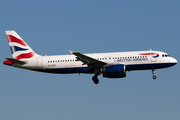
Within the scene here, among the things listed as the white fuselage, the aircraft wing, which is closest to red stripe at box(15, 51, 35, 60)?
the white fuselage

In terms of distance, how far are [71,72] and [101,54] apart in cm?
533

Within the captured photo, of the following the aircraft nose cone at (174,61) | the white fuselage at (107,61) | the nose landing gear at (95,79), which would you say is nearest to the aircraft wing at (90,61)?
the white fuselage at (107,61)

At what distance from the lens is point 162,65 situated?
47344 millimetres

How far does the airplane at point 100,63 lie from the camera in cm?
4606

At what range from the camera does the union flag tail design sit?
50562 millimetres

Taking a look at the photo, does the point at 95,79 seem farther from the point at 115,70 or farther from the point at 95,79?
the point at 115,70

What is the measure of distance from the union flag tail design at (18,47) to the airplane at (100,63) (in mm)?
551

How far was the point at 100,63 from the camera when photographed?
151 feet

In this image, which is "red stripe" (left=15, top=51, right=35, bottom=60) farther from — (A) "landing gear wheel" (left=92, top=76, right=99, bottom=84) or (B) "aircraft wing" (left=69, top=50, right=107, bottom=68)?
(A) "landing gear wheel" (left=92, top=76, right=99, bottom=84)

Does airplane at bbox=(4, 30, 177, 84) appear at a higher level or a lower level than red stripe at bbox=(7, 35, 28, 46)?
lower

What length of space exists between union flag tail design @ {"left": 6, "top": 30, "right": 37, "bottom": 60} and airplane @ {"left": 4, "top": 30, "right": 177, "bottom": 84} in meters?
0.55

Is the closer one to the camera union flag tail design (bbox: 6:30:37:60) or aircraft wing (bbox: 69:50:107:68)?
aircraft wing (bbox: 69:50:107:68)

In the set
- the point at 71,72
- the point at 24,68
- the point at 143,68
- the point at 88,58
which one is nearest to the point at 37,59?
the point at 24,68

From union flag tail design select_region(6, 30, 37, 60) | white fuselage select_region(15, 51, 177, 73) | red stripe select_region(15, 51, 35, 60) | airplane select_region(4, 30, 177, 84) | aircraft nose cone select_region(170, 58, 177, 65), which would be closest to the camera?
airplane select_region(4, 30, 177, 84)
